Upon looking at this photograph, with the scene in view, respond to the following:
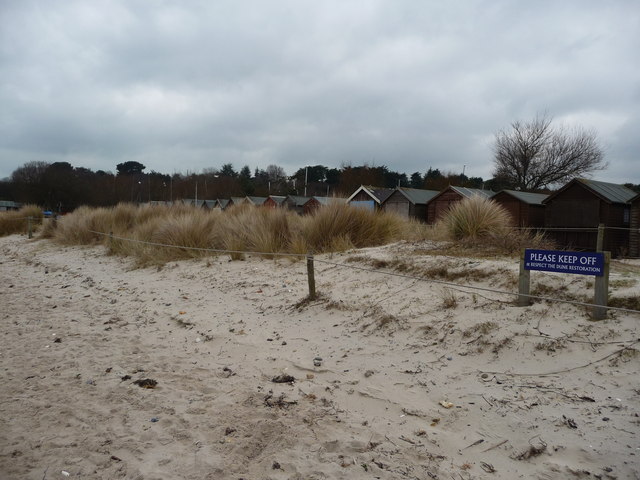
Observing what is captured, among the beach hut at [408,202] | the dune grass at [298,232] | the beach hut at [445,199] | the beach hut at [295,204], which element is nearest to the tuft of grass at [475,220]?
the dune grass at [298,232]

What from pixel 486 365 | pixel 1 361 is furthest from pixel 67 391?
pixel 486 365

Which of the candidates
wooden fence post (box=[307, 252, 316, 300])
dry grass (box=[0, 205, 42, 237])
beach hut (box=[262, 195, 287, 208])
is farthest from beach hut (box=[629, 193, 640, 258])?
dry grass (box=[0, 205, 42, 237])

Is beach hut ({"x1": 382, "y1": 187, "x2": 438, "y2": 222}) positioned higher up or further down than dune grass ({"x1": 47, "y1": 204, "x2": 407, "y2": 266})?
higher up

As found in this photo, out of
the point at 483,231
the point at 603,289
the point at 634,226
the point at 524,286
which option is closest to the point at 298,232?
the point at 483,231

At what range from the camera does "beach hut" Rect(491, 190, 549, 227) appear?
81.0ft

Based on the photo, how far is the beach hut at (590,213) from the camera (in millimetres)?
21219

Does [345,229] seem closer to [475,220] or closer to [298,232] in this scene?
[298,232]

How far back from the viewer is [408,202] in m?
32.9

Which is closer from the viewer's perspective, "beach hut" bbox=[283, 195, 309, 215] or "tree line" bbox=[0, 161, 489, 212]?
"beach hut" bbox=[283, 195, 309, 215]

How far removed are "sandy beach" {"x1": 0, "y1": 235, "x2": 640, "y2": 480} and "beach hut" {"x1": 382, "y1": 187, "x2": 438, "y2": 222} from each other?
1012 inches

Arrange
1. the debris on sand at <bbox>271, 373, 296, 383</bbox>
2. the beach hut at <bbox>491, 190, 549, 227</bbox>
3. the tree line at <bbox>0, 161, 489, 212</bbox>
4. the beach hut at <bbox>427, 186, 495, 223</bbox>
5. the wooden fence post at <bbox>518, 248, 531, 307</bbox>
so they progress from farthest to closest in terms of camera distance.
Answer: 1. the tree line at <bbox>0, 161, 489, 212</bbox>
2. the beach hut at <bbox>427, 186, 495, 223</bbox>
3. the beach hut at <bbox>491, 190, 549, 227</bbox>
4. the wooden fence post at <bbox>518, 248, 531, 307</bbox>
5. the debris on sand at <bbox>271, 373, 296, 383</bbox>

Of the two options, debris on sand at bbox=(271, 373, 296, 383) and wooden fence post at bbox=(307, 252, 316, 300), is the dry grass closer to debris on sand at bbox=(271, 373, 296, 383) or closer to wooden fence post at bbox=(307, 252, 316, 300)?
wooden fence post at bbox=(307, 252, 316, 300)

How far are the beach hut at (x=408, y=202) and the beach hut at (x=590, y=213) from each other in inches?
401

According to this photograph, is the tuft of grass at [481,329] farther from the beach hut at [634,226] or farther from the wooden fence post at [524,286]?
the beach hut at [634,226]
